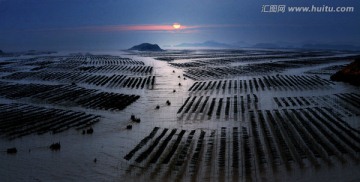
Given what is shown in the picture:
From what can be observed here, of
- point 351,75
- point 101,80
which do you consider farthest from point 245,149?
point 101,80

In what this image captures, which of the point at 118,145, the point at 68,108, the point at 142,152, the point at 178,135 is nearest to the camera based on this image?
the point at 142,152

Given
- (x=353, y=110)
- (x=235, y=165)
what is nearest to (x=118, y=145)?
(x=235, y=165)

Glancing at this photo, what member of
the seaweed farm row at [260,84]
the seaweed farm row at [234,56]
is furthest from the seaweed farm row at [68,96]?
the seaweed farm row at [234,56]

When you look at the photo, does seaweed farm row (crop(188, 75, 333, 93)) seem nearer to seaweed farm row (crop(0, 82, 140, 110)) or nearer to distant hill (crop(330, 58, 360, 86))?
distant hill (crop(330, 58, 360, 86))

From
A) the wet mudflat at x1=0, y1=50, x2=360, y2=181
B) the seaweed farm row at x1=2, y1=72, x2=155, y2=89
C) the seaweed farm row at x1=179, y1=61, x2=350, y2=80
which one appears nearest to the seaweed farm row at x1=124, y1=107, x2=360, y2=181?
the wet mudflat at x1=0, y1=50, x2=360, y2=181

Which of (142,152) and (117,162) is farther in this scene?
(142,152)

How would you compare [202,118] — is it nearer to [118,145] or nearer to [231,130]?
[231,130]

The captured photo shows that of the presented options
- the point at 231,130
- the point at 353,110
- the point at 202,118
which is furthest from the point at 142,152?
the point at 353,110

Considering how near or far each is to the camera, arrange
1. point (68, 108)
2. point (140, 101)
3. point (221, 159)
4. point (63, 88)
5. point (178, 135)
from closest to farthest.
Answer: point (221, 159), point (178, 135), point (68, 108), point (140, 101), point (63, 88)
